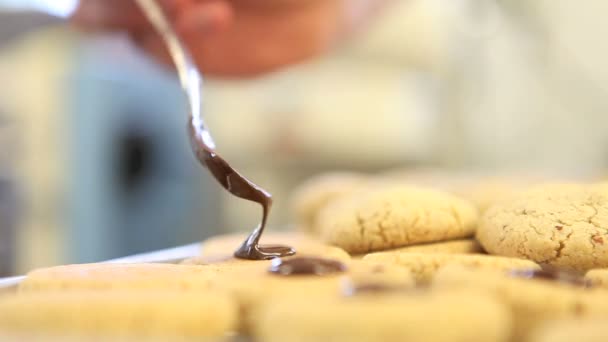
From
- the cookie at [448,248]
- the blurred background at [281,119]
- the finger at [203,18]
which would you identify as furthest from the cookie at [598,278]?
the blurred background at [281,119]

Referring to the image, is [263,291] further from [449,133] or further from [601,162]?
[449,133]

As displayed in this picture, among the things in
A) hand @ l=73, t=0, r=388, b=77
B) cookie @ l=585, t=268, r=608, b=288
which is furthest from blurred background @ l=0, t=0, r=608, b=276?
cookie @ l=585, t=268, r=608, b=288

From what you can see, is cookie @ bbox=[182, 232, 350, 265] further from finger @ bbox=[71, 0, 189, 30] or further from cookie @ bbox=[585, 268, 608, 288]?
finger @ bbox=[71, 0, 189, 30]

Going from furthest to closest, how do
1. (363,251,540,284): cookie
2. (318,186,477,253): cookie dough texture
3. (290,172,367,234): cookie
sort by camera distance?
1. (290,172,367,234): cookie
2. (318,186,477,253): cookie dough texture
3. (363,251,540,284): cookie

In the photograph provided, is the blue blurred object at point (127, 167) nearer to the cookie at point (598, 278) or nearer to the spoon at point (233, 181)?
the spoon at point (233, 181)

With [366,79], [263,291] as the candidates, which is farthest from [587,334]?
[366,79]

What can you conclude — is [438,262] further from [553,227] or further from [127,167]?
[127,167]
